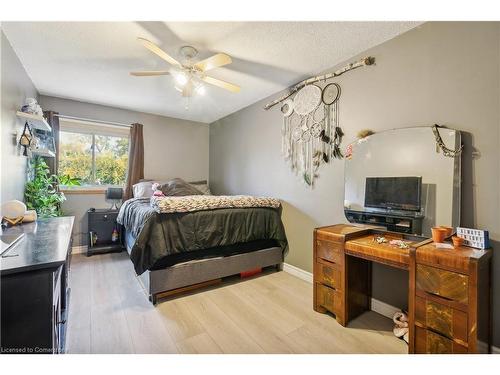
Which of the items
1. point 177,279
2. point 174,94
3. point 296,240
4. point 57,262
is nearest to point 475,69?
point 296,240

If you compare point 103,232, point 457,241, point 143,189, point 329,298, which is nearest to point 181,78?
point 143,189

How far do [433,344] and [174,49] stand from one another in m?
2.89

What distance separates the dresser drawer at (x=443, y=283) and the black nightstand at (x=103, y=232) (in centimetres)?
378

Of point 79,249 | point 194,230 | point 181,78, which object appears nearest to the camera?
point 181,78

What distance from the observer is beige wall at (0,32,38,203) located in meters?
1.89

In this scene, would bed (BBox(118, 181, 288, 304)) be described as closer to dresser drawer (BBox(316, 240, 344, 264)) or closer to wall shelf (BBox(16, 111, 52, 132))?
dresser drawer (BBox(316, 240, 344, 264))

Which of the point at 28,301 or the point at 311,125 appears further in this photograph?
the point at 311,125

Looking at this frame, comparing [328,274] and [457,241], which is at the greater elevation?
[457,241]

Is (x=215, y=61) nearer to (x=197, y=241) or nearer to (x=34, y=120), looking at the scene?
(x=197, y=241)

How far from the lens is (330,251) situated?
191 cm

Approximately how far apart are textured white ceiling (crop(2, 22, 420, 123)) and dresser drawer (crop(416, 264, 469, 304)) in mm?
1804

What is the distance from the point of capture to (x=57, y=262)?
3.41 feet
